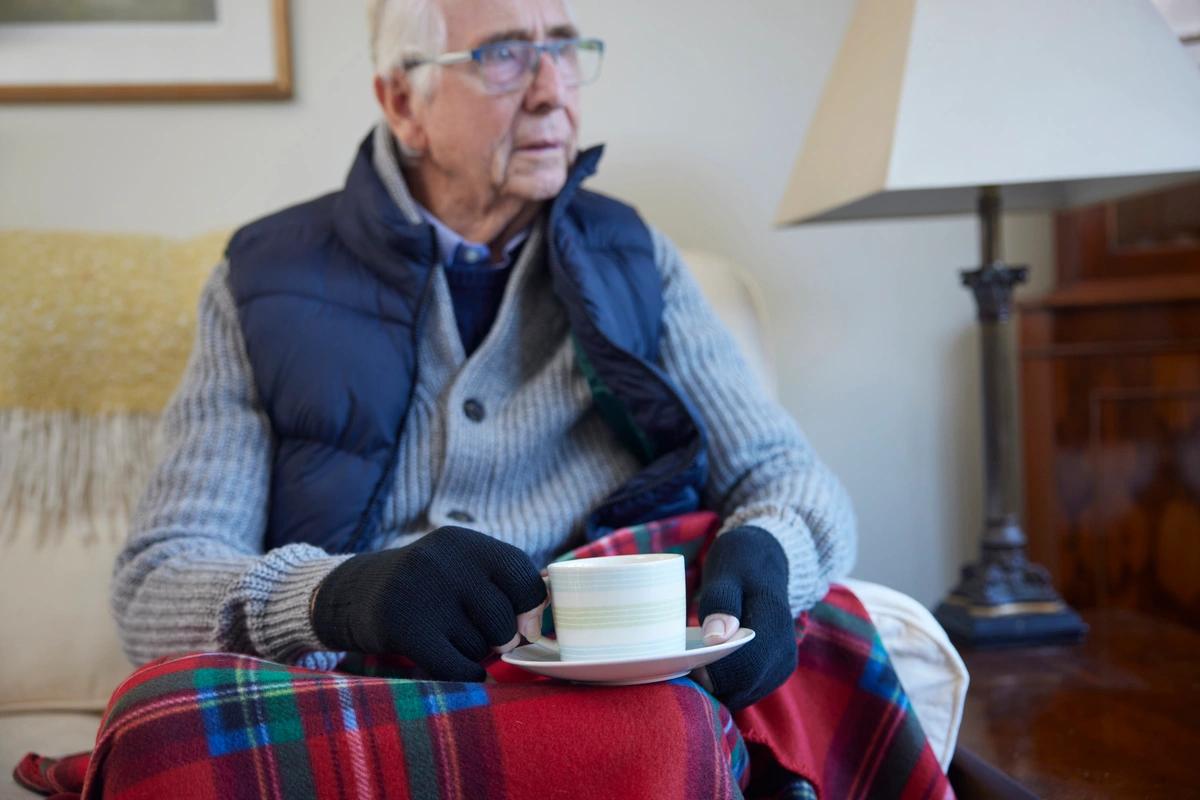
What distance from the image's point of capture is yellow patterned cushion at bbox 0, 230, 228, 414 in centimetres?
128

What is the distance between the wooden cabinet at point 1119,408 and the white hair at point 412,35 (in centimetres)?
99

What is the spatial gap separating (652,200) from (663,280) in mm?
457

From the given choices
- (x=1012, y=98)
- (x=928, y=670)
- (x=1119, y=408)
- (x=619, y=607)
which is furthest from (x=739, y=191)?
(x=619, y=607)

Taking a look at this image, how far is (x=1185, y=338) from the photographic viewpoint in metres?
1.59

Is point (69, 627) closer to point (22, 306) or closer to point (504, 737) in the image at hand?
point (22, 306)

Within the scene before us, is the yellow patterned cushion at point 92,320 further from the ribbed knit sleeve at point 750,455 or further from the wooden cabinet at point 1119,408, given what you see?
the wooden cabinet at point 1119,408

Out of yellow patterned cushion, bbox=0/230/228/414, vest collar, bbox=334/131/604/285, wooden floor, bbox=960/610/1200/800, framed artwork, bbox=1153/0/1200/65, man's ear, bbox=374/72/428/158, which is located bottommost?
wooden floor, bbox=960/610/1200/800

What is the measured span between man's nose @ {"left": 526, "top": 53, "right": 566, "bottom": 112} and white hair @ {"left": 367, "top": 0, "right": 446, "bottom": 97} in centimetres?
10

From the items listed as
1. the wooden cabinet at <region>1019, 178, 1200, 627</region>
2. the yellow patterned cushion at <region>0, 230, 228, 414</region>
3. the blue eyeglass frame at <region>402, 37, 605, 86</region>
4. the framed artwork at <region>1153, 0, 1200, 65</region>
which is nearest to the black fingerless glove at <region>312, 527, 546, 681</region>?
the blue eyeglass frame at <region>402, 37, 605, 86</region>

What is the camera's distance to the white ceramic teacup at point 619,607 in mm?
647

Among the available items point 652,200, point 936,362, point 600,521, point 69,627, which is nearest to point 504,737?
point 600,521

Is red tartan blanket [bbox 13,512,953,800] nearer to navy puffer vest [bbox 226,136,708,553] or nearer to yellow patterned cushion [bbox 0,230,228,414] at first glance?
navy puffer vest [bbox 226,136,708,553]

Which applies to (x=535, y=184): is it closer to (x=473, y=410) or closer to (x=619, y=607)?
(x=473, y=410)

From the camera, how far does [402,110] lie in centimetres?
122
